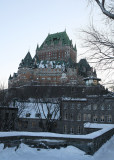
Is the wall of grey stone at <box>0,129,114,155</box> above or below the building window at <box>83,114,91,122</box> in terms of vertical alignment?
above

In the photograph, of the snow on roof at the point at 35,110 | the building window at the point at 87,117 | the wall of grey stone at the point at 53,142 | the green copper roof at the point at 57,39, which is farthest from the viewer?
the green copper roof at the point at 57,39

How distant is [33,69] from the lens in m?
93.4

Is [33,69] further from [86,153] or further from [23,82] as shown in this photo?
[86,153]

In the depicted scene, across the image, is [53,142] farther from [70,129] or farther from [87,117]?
[87,117]

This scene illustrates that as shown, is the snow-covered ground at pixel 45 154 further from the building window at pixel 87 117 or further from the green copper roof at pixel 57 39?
the green copper roof at pixel 57 39

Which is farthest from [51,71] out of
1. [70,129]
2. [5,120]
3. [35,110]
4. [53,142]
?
[53,142]

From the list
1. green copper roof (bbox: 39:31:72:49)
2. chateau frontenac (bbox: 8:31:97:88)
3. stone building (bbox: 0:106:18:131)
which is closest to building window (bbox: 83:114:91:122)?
stone building (bbox: 0:106:18:131)

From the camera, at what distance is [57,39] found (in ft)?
376

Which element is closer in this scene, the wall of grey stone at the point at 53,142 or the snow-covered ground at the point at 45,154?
the snow-covered ground at the point at 45,154

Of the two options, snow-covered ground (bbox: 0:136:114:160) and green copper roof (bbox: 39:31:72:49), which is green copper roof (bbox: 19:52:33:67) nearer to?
green copper roof (bbox: 39:31:72:49)

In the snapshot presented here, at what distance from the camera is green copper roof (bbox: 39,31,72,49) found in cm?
11212

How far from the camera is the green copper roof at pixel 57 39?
11212 cm

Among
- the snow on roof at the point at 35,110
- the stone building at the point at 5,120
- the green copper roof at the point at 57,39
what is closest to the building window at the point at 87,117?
the snow on roof at the point at 35,110

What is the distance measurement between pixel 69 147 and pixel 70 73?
81983 mm
